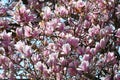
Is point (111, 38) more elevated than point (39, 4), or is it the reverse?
point (39, 4)

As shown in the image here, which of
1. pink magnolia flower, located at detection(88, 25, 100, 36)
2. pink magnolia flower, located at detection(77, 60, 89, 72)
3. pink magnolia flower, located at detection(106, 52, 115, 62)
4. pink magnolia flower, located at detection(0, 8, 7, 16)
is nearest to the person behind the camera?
pink magnolia flower, located at detection(77, 60, 89, 72)

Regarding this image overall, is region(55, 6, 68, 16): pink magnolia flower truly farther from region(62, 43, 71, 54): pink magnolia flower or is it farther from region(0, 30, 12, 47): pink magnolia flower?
region(0, 30, 12, 47): pink magnolia flower

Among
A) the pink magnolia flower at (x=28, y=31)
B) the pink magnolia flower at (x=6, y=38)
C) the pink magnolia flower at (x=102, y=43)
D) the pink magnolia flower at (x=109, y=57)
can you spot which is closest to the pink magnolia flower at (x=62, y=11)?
the pink magnolia flower at (x=28, y=31)

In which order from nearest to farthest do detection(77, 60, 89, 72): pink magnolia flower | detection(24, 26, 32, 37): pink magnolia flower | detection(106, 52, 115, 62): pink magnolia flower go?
detection(77, 60, 89, 72): pink magnolia flower
detection(106, 52, 115, 62): pink magnolia flower
detection(24, 26, 32, 37): pink magnolia flower

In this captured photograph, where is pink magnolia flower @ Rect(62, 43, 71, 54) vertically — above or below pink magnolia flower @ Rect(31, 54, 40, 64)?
above

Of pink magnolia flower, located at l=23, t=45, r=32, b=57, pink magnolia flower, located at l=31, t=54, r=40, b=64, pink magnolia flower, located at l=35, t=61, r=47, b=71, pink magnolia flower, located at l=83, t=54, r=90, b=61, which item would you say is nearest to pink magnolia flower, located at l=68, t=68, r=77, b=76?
pink magnolia flower, located at l=83, t=54, r=90, b=61

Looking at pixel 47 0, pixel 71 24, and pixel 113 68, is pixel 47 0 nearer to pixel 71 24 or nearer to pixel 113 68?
pixel 71 24

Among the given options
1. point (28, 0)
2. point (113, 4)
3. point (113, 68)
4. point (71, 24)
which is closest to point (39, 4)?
point (28, 0)

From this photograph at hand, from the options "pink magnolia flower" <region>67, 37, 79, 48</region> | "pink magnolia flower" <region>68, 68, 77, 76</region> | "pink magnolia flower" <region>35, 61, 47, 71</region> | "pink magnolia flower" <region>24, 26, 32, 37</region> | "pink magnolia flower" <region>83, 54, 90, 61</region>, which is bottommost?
"pink magnolia flower" <region>68, 68, 77, 76</region>
